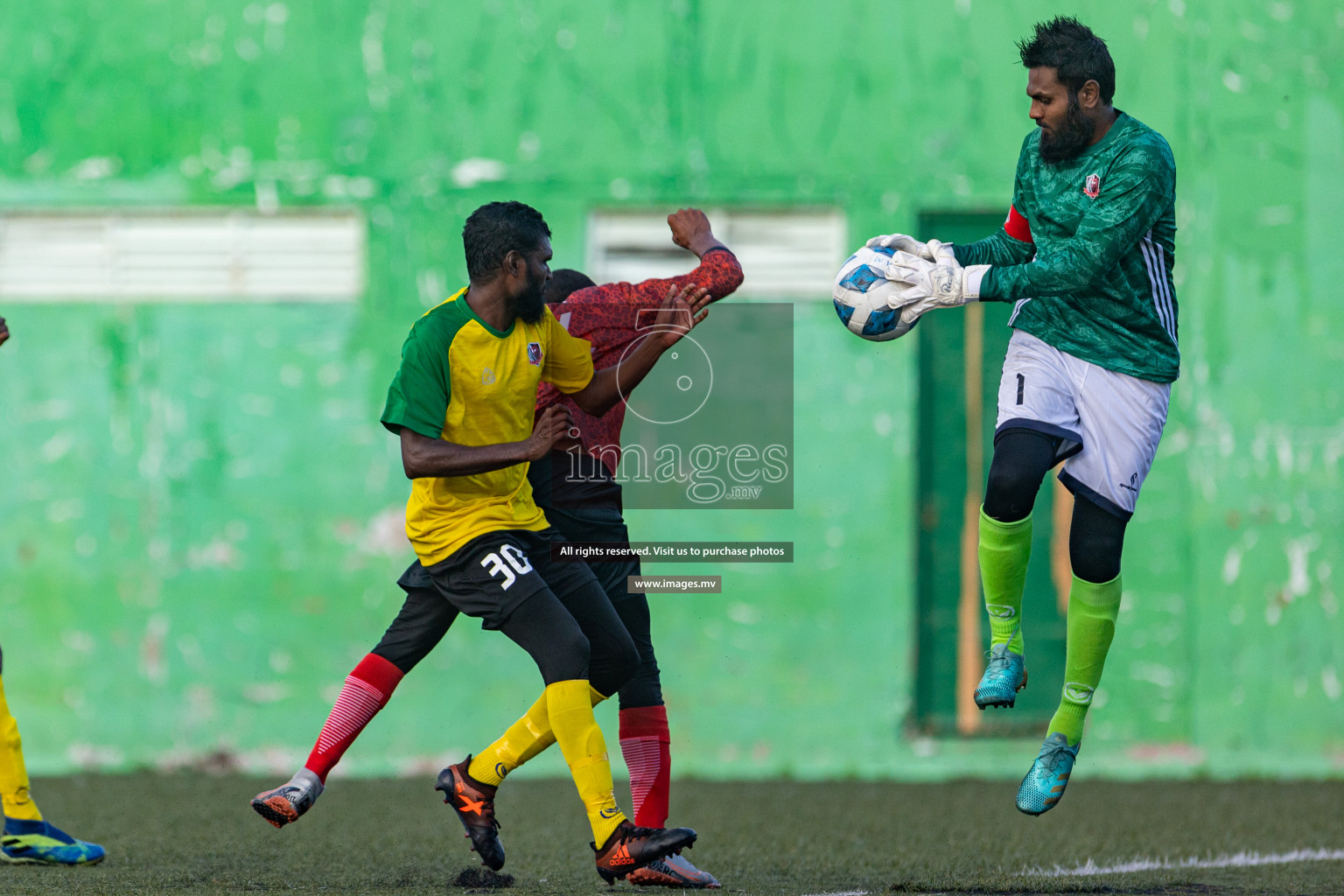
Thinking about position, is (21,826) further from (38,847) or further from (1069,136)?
(1069,136)

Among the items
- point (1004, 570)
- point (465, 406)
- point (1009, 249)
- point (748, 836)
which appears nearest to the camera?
point (465, 406)

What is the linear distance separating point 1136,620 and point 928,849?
315cm

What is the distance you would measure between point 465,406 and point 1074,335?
1.93 m

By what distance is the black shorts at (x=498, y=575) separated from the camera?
4914 millimetres

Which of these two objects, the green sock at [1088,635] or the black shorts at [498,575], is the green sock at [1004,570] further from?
the black shorts at [498,575]

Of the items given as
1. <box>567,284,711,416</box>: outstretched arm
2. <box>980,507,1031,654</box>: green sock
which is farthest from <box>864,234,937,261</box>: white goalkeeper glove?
<box>980,507,1031,654</box>: green sock

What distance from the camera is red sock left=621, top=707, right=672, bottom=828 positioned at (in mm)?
5566

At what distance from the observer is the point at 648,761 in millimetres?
5578

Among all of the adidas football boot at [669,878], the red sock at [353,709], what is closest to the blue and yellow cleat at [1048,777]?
the adidas football boot at [669,878]

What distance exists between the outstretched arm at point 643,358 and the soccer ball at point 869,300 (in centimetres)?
50

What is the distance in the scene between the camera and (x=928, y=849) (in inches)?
255

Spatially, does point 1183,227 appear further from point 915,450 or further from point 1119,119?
point 1119,119

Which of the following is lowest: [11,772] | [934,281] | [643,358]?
[11,772]

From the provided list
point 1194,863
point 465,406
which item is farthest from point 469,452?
point 1194,863
